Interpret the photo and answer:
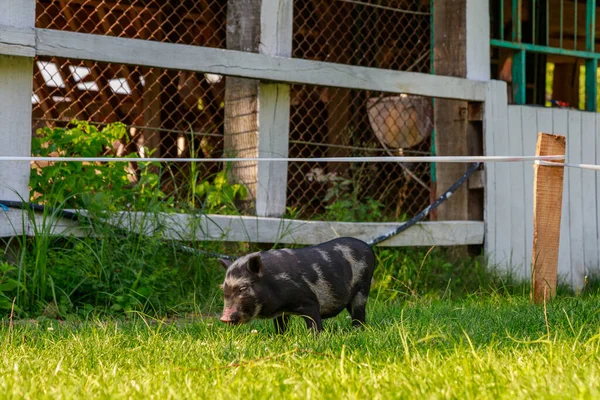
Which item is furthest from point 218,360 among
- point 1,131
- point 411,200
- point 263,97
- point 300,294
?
point 411,200

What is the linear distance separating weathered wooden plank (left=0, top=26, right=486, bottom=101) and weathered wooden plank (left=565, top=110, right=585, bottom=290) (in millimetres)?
1215

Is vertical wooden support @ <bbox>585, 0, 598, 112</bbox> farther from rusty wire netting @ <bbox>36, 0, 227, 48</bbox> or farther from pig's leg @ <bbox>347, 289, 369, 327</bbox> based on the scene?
pig's leg @ <bbox>347, 289, 369, 327</bbox>

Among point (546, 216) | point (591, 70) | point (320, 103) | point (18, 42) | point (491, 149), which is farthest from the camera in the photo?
point (320, 103)

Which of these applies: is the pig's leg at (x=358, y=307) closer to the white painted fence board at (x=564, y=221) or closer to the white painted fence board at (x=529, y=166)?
the white painted fence board at (x=529, y=166)

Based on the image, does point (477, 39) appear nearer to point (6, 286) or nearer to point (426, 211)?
point (426, 211)

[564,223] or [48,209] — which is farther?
[564,223]

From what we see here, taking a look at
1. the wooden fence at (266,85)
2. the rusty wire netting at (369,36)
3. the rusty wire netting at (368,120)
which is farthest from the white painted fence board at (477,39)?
the rusty wire netting at (369,36)

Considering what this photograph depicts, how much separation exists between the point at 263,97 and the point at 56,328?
2.63 m

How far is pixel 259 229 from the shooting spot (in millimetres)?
6785

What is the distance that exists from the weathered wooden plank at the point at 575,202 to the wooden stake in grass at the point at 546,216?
237cm

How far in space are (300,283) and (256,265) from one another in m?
0.30

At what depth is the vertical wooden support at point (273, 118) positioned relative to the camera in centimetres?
689

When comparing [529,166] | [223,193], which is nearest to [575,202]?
[529,166]

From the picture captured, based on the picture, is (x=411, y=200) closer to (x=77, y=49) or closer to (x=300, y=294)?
(x=77, y=49)
